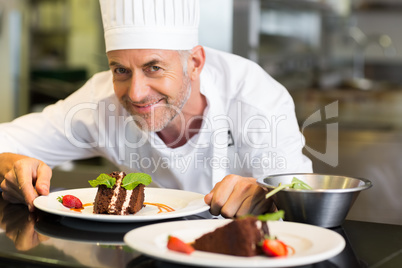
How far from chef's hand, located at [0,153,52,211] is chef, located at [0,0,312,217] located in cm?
15

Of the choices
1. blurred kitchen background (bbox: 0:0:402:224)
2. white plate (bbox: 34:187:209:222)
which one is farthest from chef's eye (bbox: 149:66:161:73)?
blurred kitchen background (bbox: 0:0:402:224)

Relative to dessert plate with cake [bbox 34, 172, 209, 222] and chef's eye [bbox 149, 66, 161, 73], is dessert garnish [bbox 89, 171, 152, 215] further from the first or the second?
chef's eye [bbox 149, 66, 161, 73]

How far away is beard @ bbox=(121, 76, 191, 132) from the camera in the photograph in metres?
1.87

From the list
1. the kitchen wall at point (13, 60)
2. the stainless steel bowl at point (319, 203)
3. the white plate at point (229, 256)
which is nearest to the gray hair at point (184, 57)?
the stainless steel bowl at point (319, 203)

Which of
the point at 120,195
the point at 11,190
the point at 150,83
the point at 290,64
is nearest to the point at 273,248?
the point at 120,195

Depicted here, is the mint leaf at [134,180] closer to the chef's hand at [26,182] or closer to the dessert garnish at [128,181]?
the dessert garnish at [128,181]

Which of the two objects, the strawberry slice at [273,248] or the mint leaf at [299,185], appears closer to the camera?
the strawberry slice at [273,248]

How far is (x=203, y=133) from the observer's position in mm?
2035

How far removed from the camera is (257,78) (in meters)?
2.11

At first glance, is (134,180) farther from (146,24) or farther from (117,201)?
(146,24)

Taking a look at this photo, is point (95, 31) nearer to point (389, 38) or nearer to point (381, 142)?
point (381, 142)

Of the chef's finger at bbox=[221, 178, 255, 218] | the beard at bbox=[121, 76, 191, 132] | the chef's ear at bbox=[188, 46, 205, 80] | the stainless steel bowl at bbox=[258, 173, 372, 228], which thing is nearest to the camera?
the stainless steel bowl at bbox=[258, 173, 372, 228]

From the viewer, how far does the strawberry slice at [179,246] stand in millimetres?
917

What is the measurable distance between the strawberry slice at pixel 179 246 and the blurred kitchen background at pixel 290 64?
2.05 m
